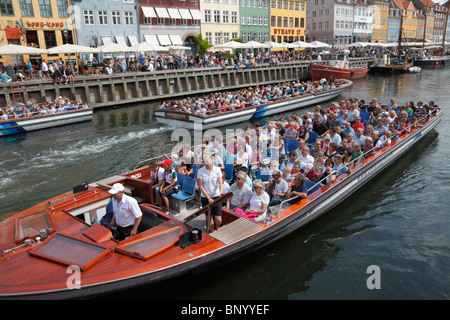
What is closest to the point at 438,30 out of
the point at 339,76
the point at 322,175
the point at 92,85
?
the point at 339,76

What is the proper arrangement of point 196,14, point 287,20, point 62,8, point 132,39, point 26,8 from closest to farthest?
A: point 26,8 → point 62,8 → point 132,39 → point 196,14 → point 287,20

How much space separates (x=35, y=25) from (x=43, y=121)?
14156 mm

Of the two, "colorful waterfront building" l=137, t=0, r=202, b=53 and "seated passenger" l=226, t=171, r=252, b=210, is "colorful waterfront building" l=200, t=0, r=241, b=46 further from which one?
"seated passenger" l=226, t=171, r=252, b=210

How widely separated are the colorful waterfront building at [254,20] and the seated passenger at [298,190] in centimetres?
3930

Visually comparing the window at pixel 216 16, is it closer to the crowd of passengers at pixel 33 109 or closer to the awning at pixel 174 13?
the awning at pixel 174 13

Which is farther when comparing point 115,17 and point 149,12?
point 149,12

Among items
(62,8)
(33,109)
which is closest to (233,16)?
(62,8)

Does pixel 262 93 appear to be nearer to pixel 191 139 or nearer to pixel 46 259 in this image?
pixel 191 139

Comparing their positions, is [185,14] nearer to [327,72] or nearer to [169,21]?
[169,21]

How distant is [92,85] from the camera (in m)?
22.3

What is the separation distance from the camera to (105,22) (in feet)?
101

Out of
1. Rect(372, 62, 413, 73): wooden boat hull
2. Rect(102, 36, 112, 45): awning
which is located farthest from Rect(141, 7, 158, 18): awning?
Rect(372, 62, 413, 73): wooden boat hull

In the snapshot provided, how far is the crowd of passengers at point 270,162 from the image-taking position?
6.51 m

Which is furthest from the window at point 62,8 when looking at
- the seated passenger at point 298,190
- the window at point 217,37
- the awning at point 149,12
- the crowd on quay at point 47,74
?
the seated passenger at point 298,190
